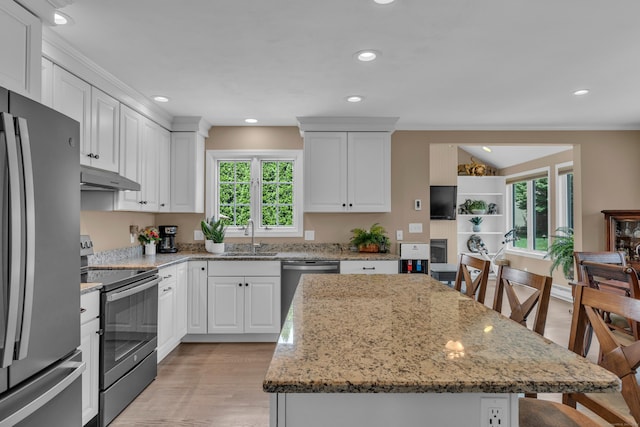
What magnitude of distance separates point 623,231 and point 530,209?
3094 millimetres

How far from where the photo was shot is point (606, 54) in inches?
101

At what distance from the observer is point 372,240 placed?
4.20 metres

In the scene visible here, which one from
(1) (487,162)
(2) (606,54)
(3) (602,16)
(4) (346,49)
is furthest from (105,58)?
(1) (487,162)

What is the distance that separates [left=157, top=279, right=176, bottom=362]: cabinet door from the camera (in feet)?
10.4

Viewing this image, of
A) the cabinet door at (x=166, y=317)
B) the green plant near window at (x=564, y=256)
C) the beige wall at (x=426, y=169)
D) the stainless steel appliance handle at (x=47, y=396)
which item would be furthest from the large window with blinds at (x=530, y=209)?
the stainless steel appliance handle at (x=47, y=396)

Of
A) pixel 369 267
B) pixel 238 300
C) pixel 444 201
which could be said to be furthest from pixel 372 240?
pixel 444 201

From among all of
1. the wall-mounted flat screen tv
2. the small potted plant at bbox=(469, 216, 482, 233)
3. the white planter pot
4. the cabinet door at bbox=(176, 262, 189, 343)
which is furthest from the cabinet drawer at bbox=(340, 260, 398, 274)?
the small potted plant at bbox=(469, 216, 482, 233)

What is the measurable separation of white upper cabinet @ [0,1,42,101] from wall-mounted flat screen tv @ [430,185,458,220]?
6034 mm

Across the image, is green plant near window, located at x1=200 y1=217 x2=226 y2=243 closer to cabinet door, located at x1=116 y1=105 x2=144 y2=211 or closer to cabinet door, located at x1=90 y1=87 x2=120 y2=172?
cabinet door, located at x1=116 y1=105 x2=144 y2=211

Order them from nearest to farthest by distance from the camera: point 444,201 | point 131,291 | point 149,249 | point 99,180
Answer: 1. point 99,180
2. point 131,291
3. point 149,249
4. point 444,201

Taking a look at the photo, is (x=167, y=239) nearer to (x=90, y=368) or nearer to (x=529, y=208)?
(x=90, y=368)

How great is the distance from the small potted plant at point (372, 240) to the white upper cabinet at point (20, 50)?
10.4 ft

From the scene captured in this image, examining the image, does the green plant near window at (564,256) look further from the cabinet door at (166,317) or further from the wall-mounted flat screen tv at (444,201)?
the cabinet door at (166,317)

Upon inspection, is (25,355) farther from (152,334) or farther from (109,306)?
(152,334)
